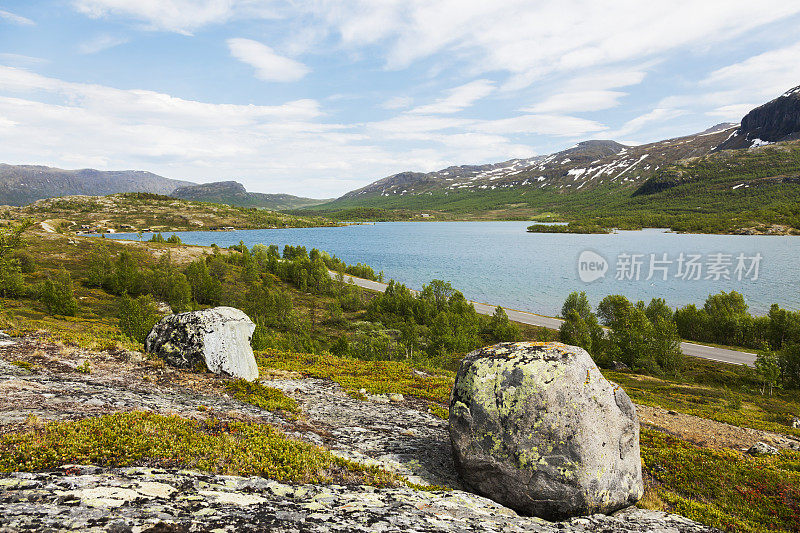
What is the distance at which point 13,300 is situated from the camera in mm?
68438

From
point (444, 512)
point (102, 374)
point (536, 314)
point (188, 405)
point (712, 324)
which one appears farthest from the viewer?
point (536, 314)

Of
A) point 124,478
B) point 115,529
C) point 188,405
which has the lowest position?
point 188,405

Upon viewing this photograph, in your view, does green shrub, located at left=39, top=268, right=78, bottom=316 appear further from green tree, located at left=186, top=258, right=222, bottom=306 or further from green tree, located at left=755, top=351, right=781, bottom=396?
green tree, located at left=755, top=351, right=781, bottom=396

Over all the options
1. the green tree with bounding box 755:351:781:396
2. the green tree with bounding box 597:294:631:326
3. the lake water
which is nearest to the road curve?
the lake water

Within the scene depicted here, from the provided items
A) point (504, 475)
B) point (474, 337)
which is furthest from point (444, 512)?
point (474, 337)

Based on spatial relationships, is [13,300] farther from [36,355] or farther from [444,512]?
[444,512]

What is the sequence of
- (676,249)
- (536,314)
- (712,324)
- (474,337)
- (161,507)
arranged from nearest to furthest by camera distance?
1. (161,507)
2. (474,337)
3. (712,324)
4. (536,314)
5. (676,249)

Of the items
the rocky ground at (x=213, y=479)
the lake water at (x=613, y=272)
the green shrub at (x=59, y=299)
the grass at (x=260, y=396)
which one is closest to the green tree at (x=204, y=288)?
the green shrub at (x=59, y=299)

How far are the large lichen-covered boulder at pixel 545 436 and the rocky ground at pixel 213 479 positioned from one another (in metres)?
0.58

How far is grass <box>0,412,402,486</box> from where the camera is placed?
7.00 m

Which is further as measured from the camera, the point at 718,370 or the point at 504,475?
the point at 718,370

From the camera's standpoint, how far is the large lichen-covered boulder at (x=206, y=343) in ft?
56.7

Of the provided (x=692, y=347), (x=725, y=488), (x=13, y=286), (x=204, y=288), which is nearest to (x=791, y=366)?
(x=692, y=347)

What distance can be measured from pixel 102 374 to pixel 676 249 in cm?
22610
